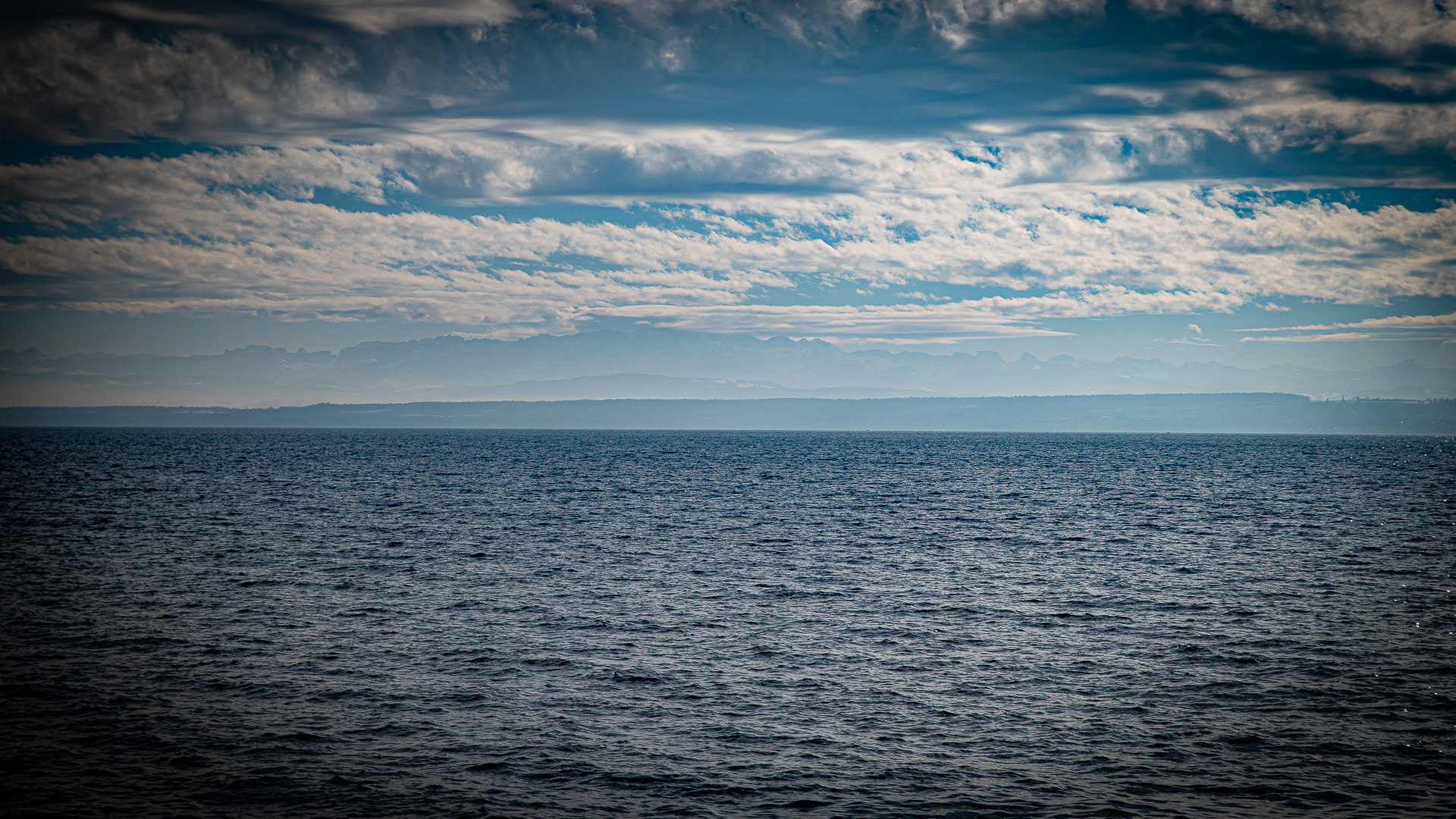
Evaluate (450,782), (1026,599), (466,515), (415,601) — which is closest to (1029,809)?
(450,782)

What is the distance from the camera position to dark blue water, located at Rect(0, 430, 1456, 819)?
61.0 feet

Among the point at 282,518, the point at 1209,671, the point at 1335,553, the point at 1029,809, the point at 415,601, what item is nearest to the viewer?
the point at 1029,809

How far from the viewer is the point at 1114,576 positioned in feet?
139

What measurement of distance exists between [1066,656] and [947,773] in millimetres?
10506

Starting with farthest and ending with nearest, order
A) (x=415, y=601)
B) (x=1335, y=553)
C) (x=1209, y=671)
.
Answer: (x=1335, y=553), (x=415, y=601), (x=1209, y=671)

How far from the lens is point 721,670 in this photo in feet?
87.2

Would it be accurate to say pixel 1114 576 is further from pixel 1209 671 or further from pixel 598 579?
pixel 598 579

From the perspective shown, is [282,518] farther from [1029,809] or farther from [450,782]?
[1029,809]

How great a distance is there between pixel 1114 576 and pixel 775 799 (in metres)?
29.6

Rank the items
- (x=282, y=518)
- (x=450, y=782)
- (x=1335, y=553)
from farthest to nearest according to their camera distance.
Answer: (x=282, y=518) → (x=1335, y=553) → (x=450, y=782)

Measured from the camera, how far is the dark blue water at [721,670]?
18.6 meters

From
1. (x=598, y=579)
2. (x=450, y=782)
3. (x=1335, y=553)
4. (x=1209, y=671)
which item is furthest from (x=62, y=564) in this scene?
(x=1335, y=553)

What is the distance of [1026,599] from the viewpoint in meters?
37.0

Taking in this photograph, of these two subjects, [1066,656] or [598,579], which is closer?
[1066,656]
